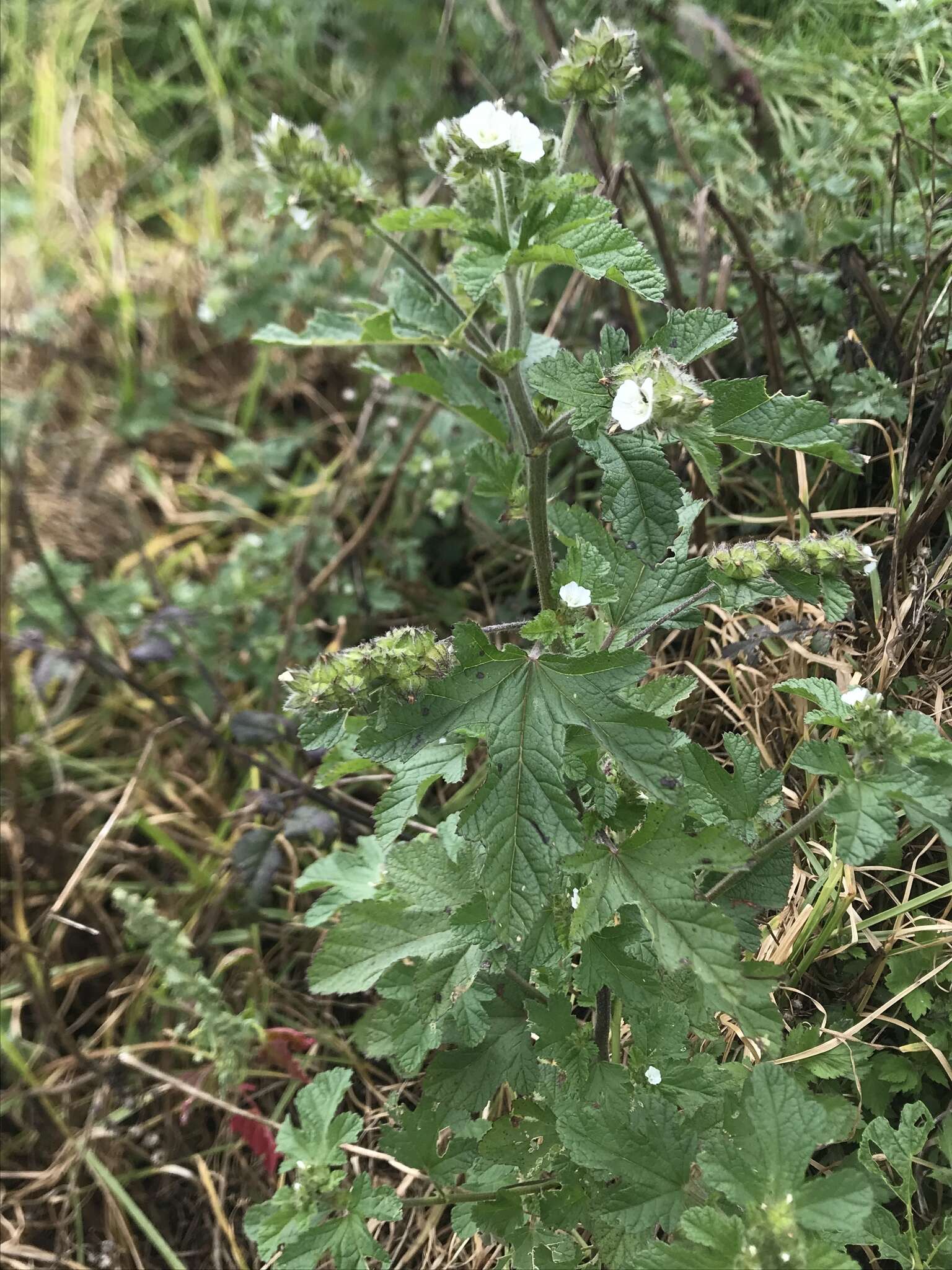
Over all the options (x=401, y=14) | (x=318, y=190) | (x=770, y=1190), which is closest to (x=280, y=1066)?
(x=770, y=1190)

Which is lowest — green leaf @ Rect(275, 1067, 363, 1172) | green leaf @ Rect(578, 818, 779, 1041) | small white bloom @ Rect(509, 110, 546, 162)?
green leaf @ Rect(275, 1067, 363, 1172)

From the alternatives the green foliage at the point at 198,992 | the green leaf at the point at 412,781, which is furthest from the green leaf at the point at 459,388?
the green foliage at the point at 198,992

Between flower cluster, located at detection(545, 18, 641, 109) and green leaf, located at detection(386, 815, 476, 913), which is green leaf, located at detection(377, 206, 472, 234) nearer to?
flower cluster, located at detection(545, 18, 641, 109)

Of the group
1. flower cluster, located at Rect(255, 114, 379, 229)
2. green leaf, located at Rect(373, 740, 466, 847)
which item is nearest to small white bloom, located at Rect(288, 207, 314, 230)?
flower cluster, located at Rect(255, 114, 379, 229)

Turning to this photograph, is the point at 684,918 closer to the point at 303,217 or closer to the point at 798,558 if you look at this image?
the point at 798,558

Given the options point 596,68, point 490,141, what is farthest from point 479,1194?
point 596,68

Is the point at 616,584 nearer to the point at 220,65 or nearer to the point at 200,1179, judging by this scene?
the point at 200,1179

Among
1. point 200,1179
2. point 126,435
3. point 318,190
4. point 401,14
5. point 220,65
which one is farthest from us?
point 220,65
